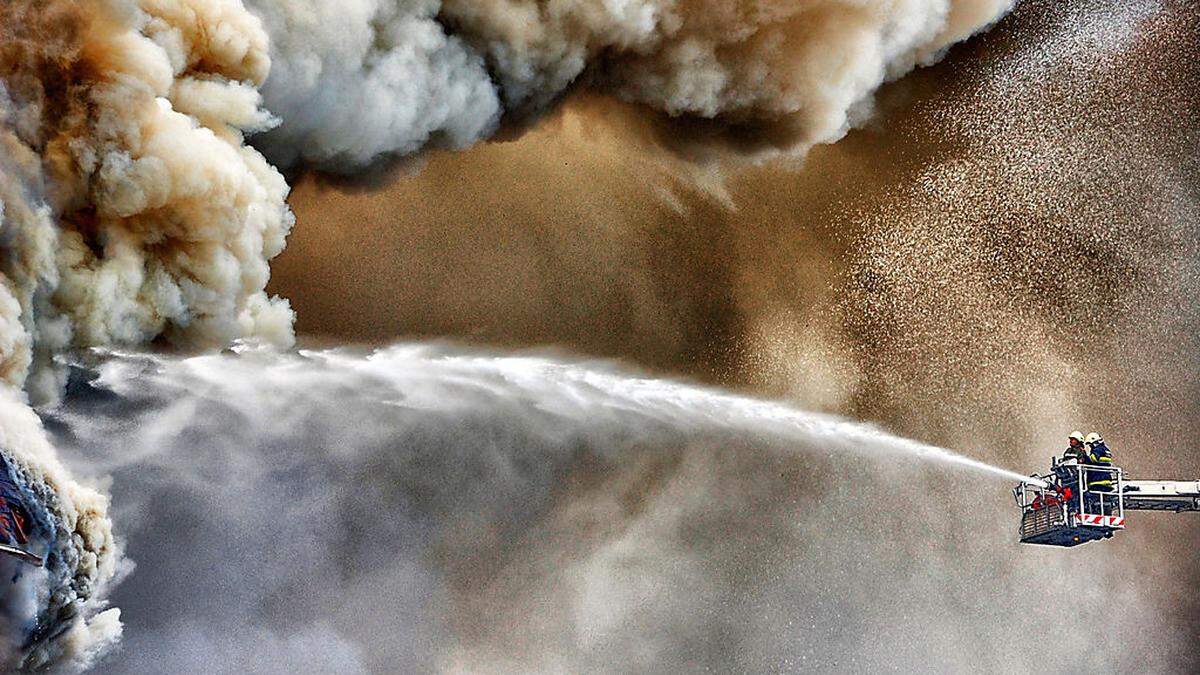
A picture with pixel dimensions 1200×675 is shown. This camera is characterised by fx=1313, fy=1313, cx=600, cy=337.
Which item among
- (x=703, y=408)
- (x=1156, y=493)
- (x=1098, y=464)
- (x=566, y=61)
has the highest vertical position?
(x=566, y=61)

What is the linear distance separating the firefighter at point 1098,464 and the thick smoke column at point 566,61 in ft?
21.1

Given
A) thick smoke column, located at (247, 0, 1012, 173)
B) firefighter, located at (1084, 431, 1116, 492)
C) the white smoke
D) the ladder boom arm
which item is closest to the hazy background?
the white smoke

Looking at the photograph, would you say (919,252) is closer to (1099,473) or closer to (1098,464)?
(1098,464)

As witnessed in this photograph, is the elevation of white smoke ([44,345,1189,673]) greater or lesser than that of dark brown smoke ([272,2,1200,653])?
lesser

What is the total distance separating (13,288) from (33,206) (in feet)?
2.50

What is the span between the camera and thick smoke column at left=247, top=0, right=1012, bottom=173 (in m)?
14.6

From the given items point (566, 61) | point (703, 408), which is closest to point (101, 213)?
point (566, 61)

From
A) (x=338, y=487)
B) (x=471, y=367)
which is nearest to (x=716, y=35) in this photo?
(x=471, y=367)

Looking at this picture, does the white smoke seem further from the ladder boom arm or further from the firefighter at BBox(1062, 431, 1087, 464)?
the ladder boom arm

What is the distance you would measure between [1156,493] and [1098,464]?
0.65 m

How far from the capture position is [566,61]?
16.9 metres

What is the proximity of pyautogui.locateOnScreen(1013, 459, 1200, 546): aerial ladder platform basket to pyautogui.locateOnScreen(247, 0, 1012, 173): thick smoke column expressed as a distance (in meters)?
6.60

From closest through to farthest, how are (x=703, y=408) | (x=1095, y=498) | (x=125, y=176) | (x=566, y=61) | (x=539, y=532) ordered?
(x=125, y=176), (x=1095, y=498), (x=566, y=61), (x=539, y=532), (x=703, y=408)

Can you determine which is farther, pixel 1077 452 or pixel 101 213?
pixel 1077 452
